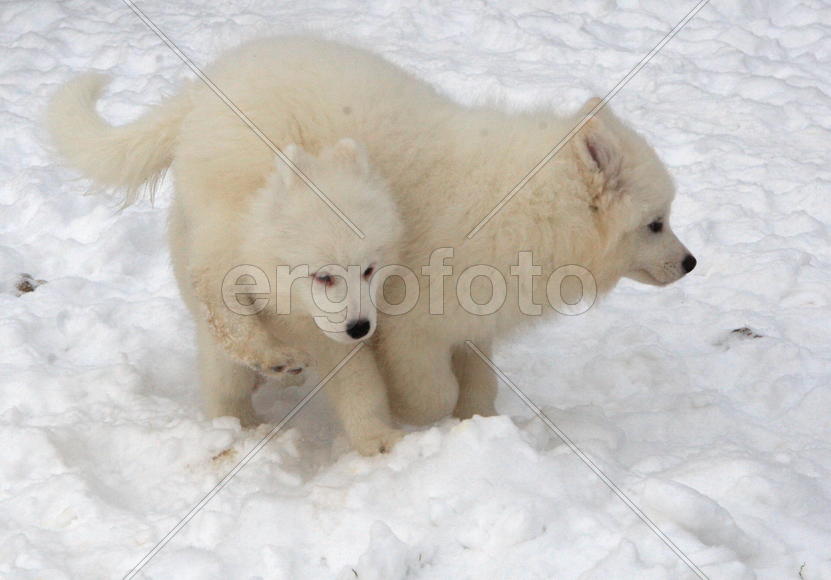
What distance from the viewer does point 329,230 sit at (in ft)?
11.1

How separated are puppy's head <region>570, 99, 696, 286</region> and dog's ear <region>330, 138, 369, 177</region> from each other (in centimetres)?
85

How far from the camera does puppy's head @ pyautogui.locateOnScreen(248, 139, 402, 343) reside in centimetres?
340

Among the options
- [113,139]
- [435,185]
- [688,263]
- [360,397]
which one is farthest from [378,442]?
[113,139]

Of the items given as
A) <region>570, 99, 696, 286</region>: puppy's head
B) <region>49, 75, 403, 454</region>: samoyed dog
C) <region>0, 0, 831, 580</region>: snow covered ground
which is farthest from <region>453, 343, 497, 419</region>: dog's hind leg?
<region>570, 99, 696, 286</region>: puppy's head

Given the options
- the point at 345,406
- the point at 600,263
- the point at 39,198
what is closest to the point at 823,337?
the point at 600,263

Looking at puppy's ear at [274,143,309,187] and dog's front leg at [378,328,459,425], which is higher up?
puppy's ear at [274,143,309,187]

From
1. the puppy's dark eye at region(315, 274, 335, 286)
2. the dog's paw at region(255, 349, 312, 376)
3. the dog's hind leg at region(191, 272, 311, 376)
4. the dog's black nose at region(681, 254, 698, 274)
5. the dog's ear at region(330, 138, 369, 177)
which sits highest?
the dog's ear at region(330, 138, 369, 177)

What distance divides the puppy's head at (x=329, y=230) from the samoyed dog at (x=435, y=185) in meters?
0.19

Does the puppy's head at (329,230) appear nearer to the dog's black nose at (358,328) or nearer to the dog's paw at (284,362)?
the dog's black nose at (358,328)

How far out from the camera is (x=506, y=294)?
374 centimetres

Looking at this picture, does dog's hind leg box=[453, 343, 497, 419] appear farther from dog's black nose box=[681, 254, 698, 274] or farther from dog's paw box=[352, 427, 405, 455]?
dog's black nose box=[681, 254, 698, 274]

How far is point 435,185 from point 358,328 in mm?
694

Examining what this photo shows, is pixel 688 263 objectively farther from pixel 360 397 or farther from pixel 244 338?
pixel 244 338

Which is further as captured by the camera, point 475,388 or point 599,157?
point 475,388
